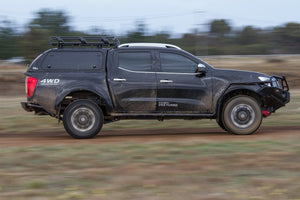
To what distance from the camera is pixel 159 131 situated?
34.9ft

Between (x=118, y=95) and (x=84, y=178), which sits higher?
(x=118, y=95)

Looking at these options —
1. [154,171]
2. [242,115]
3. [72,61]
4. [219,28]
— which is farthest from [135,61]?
[219,28]

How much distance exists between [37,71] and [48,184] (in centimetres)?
387

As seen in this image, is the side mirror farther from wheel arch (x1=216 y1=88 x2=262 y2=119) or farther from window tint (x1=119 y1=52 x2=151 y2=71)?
window tint (x1=119 y1=52 x2=151 y2=71)

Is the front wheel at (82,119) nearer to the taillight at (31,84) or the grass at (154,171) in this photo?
the taillight at (31,84)

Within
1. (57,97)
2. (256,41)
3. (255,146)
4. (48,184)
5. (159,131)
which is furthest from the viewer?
(256,41)

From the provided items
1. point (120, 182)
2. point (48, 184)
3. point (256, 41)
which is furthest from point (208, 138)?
point (256, 41)

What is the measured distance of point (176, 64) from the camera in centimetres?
924

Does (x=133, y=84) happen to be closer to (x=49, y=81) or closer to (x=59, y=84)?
(x=59, y=84)

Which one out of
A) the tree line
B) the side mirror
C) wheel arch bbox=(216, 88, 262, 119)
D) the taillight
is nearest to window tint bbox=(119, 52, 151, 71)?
the side mirror

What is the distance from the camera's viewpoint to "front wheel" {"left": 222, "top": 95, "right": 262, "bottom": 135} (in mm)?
9250

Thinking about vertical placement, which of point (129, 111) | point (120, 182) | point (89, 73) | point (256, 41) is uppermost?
point (256, 41)

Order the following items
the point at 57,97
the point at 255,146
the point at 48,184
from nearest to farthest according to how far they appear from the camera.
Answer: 1. the point at 48,184
2. the point at 255,146
3. the point at 57,97

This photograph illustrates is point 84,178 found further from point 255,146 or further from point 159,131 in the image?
point 159,131
